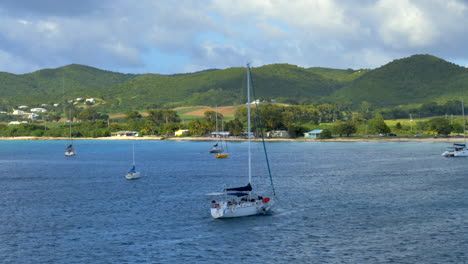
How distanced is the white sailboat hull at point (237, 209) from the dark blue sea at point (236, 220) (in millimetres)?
821

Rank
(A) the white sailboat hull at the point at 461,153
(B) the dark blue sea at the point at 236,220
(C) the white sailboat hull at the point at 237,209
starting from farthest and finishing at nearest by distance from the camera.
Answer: (A) the white sailboat hull at the point at 461,153 → (C) the white sailboat hull at the point at 237,209 → (B) the dark blue sea at the point at 236,220

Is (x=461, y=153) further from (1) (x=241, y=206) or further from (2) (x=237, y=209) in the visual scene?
(2) (x=237, y=209)

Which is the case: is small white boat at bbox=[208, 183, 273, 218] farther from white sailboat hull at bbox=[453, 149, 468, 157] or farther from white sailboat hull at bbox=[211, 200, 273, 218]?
white sailboat hull at bbox=[453, 149, 468, 157]

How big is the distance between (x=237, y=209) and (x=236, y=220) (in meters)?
1.13

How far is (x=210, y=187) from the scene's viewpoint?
83.9 m

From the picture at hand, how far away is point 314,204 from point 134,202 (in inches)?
898

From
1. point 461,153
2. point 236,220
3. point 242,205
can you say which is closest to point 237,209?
point 242,205

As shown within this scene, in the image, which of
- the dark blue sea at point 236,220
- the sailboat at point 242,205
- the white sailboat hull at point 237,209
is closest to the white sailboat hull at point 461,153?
the dark blue sea at point 236,220

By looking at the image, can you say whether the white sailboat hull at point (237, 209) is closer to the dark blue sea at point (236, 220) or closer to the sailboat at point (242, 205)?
the sailboat at point (242, 205)

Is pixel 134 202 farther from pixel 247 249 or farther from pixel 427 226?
pixel 427 226

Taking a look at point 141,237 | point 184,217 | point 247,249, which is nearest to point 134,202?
point 184,217

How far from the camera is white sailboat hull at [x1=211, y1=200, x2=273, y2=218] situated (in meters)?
57.6

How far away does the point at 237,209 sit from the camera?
58.0 meters

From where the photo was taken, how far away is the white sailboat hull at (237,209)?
5759 centimetres
